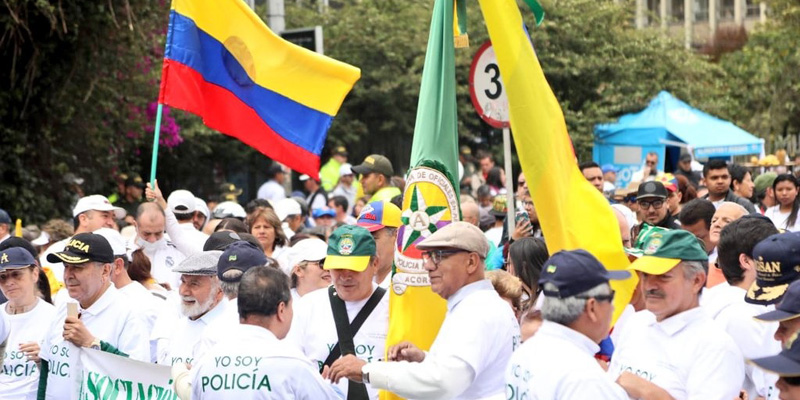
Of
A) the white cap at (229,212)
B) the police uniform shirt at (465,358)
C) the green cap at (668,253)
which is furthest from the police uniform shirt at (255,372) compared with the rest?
the white cap at (229,212)

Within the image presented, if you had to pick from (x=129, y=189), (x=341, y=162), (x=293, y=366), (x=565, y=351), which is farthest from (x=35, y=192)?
(x=565, y=351)

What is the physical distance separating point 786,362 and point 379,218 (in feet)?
11.7

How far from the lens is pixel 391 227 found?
7.44 metres

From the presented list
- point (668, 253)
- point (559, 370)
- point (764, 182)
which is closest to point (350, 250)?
point (668, 253)

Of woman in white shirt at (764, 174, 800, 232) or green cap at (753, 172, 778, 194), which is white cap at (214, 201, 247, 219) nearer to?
woman in white shirt at (764, 174, 800, 232)

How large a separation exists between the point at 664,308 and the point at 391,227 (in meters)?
2.44

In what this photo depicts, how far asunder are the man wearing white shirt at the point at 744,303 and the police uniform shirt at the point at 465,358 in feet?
3.33

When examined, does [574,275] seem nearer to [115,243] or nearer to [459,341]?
[459,341]

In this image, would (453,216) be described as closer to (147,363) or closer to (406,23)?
(147,363)

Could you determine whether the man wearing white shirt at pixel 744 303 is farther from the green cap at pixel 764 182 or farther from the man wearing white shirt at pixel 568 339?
the green cap at pixel 764 182

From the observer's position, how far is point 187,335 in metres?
7.01

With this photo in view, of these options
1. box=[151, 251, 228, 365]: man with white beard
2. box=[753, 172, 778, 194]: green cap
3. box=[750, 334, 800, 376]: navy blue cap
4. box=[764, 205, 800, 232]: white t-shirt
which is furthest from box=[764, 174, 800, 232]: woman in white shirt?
box=[750, 334, 800, 376]: navy blue cap

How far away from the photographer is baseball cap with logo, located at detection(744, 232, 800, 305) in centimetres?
552

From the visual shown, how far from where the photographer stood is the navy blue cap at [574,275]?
15.4 feet
